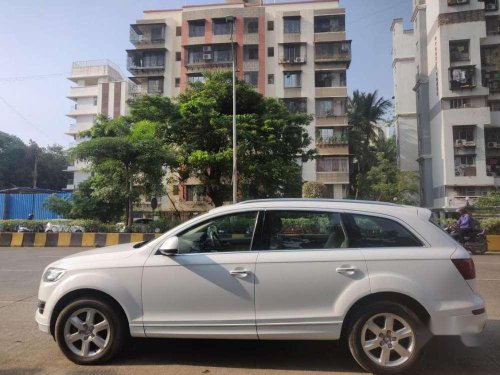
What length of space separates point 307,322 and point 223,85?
24386 millimetres

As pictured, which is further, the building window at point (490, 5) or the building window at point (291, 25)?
the building window at point (291, 25)

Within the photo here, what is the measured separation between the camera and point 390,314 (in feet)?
13.5

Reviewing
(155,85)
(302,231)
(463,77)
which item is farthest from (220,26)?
(302,231)

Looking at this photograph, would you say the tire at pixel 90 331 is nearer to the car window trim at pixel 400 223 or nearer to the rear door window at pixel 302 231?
the rear door window at pixel 302 231

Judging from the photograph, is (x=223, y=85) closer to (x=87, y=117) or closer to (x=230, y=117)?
(x=230, y=117)

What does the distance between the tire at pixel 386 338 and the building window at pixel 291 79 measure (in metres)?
42.8

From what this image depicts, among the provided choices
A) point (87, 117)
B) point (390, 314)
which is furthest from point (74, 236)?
point (87, 117)

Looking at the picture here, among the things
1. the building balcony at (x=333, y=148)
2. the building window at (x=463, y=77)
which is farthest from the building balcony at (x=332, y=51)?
the building window at (x=463, y=77)

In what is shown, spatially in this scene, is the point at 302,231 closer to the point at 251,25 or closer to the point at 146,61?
the point at 251,25

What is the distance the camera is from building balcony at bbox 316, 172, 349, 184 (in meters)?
43.2

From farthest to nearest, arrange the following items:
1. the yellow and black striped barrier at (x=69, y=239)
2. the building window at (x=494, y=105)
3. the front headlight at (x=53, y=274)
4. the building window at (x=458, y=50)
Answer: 1. the building window at (x=494, y=105)
2. the building window at (x=458, y=50)
3. the yellow and black striped barrier at (x=69, y=239)
4. the front headlight at (x=53, y=274)

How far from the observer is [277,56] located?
4631 centimetres

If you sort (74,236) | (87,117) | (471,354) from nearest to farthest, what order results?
1. (471,354)
2. (74,236)
3. (87,117)

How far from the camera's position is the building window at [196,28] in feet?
153
